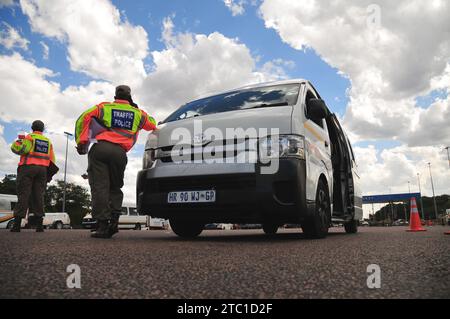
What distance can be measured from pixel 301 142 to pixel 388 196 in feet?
229

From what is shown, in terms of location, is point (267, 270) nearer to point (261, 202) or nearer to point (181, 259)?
point (181, 259)

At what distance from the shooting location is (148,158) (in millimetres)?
4516

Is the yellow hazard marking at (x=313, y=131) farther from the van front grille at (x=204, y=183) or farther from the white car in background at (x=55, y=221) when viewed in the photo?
the white car in background at (x=55, y=221)

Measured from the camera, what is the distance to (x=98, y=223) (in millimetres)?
4469

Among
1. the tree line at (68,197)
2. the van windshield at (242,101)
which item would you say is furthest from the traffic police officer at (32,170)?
the tree line at (68,197)

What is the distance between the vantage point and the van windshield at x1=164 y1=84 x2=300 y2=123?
450cm

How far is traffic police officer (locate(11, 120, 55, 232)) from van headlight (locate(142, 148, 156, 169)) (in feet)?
10.4

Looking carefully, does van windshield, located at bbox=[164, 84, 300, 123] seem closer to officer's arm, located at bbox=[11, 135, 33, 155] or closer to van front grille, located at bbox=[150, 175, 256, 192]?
van front grille, located at bbox=[150, 175, 256, 192]

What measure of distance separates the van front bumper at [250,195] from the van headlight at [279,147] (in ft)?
0.27

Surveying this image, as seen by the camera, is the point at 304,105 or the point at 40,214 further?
the point at 40,214

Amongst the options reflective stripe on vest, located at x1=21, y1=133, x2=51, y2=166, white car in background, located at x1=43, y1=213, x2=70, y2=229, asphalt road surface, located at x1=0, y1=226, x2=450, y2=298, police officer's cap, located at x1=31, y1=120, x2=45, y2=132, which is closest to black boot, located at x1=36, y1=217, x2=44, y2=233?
reflective stripe on vest, located at x1=21, y1=133, x2=51, y2=166

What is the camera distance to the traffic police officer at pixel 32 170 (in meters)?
6.59

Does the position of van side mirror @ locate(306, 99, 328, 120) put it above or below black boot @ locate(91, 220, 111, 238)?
above
